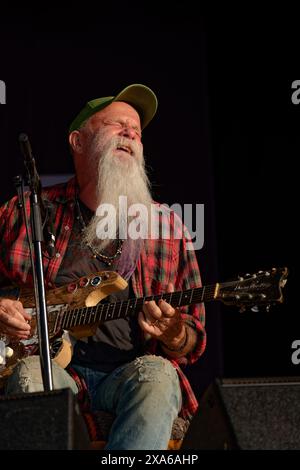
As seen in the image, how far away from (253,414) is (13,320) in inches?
41.1

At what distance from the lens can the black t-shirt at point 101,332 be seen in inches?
101

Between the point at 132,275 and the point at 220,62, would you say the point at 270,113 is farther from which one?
the point at 132,275

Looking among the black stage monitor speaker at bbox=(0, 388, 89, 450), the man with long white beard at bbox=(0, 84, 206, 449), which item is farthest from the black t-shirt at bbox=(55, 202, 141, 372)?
the black stage monitor speaker at bbox=(0, 388, 89, 450)

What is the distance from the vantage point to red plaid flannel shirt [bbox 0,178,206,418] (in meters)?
2.71

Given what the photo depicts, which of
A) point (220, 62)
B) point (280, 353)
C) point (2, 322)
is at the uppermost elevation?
point (220, 62)

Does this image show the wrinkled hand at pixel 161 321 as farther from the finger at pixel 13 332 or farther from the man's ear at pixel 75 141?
the man's ear at pixel 75 141

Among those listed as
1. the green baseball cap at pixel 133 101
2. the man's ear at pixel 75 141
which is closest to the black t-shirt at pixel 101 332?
the man's ear at pixel 75 141

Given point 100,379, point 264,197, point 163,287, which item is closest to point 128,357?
point 100,379

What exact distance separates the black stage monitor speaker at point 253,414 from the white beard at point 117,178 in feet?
4.00

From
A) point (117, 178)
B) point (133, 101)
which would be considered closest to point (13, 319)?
point (117, 178)

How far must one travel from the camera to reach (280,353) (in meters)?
3.36

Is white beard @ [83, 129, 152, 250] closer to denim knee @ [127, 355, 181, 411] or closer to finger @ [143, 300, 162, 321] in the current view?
finger @ [143, 300, 162, 321]

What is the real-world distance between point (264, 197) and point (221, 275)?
16.9 inches

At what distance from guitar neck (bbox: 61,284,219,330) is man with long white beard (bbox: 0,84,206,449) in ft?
0.22
